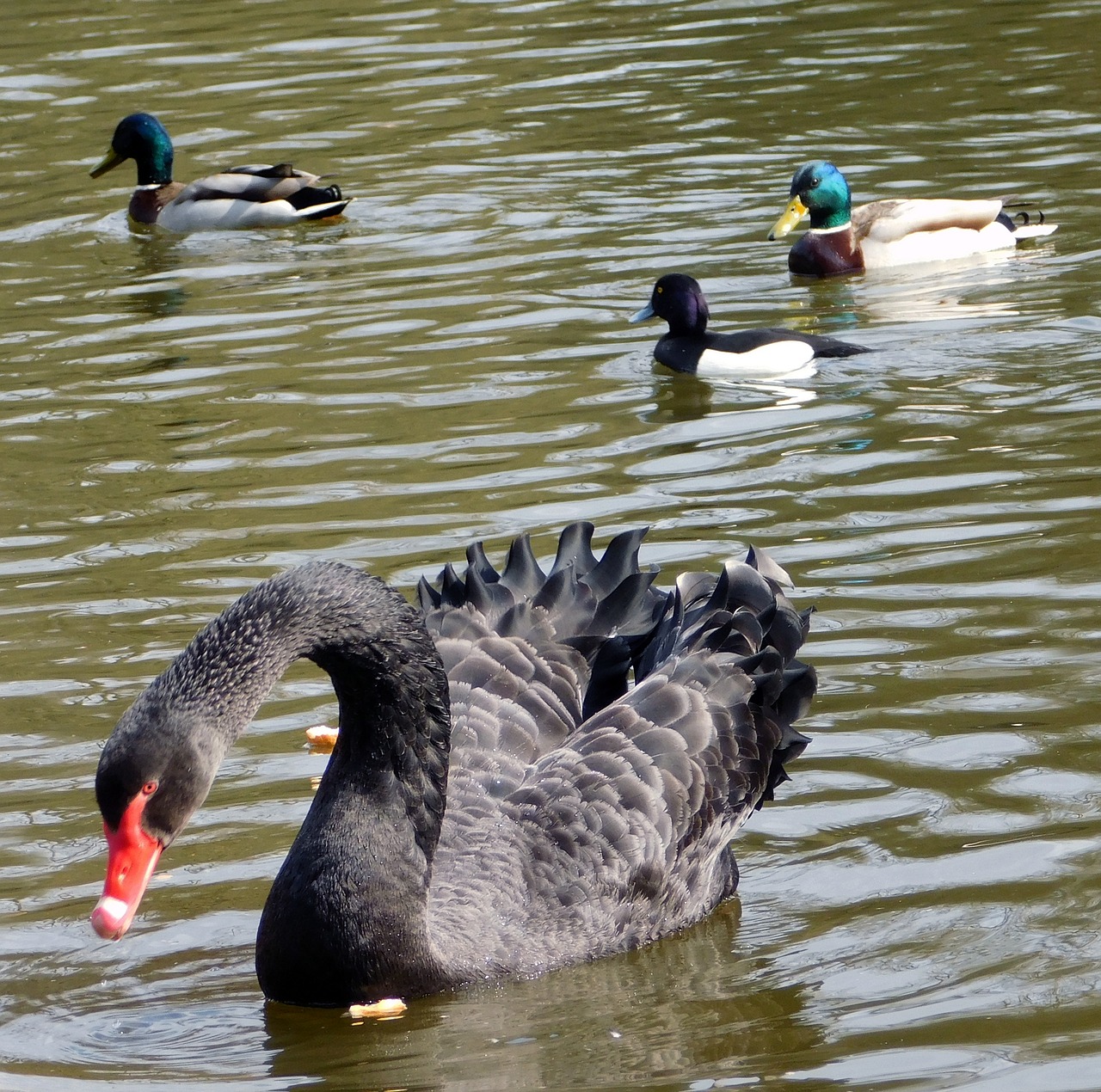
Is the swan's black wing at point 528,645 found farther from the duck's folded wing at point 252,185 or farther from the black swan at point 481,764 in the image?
the duck's folded wing at point 252,185

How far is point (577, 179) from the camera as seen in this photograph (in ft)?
48.7

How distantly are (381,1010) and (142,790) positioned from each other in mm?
1036

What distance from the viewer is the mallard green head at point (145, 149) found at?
15.6 metres

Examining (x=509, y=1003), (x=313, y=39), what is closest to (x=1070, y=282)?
(x=509, y=1003)

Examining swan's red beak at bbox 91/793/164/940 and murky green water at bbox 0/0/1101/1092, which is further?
murky green water at bbox 0/0/1101/1092

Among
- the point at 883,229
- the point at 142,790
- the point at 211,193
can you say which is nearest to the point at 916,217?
the point at 883,229

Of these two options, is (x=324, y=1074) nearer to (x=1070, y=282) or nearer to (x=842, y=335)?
(x=842, y=335)

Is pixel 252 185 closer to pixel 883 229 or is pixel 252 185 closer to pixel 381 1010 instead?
pixel 883 229

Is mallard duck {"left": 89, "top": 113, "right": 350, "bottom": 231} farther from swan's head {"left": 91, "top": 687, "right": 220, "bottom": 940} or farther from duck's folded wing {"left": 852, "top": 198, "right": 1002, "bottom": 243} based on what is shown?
swan's head {"left": 91, "top": 687, "right": 220, "bottom": 940}

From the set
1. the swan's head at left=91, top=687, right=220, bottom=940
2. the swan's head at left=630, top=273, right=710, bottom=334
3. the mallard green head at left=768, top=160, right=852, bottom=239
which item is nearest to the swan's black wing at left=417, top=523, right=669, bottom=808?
the swan's head at left=91, top=687, right=220, bottom=940

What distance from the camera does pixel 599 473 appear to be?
9164 mm

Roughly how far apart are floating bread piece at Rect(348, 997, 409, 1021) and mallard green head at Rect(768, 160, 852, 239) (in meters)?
8.25

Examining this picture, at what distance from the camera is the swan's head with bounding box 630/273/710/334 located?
10945 millimetres

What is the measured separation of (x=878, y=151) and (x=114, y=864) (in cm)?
1219
